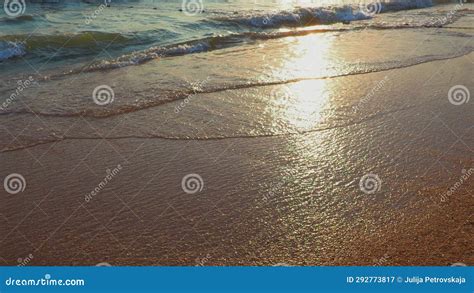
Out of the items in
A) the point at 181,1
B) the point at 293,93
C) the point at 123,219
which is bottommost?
the point at 123,219

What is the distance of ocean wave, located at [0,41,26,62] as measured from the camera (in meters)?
9.89

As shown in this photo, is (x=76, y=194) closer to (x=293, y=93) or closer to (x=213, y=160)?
(x=213, y=160)

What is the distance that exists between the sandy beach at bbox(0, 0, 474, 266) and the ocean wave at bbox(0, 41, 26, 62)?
215cm

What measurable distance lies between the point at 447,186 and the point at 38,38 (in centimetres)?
1024

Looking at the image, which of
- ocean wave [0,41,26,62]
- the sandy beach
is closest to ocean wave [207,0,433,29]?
ocean wave [0,41,26,62]

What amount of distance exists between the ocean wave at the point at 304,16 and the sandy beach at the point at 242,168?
7691mm

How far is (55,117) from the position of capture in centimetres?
582

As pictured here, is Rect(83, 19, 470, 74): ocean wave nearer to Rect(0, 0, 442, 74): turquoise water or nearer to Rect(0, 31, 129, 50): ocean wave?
Rect(0, 0, 442, 74): turquoise water

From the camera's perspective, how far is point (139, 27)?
12797mm

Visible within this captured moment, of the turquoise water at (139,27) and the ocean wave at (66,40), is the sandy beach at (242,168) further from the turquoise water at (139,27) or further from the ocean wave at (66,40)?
the ocean wave at (66,40)

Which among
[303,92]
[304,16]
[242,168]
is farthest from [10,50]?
[304,16]

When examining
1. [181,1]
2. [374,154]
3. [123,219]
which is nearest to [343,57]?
[374,154]

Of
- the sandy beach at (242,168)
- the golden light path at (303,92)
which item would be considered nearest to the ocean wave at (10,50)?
the sandy beach at (242,168)

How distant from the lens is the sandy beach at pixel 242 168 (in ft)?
10.6
